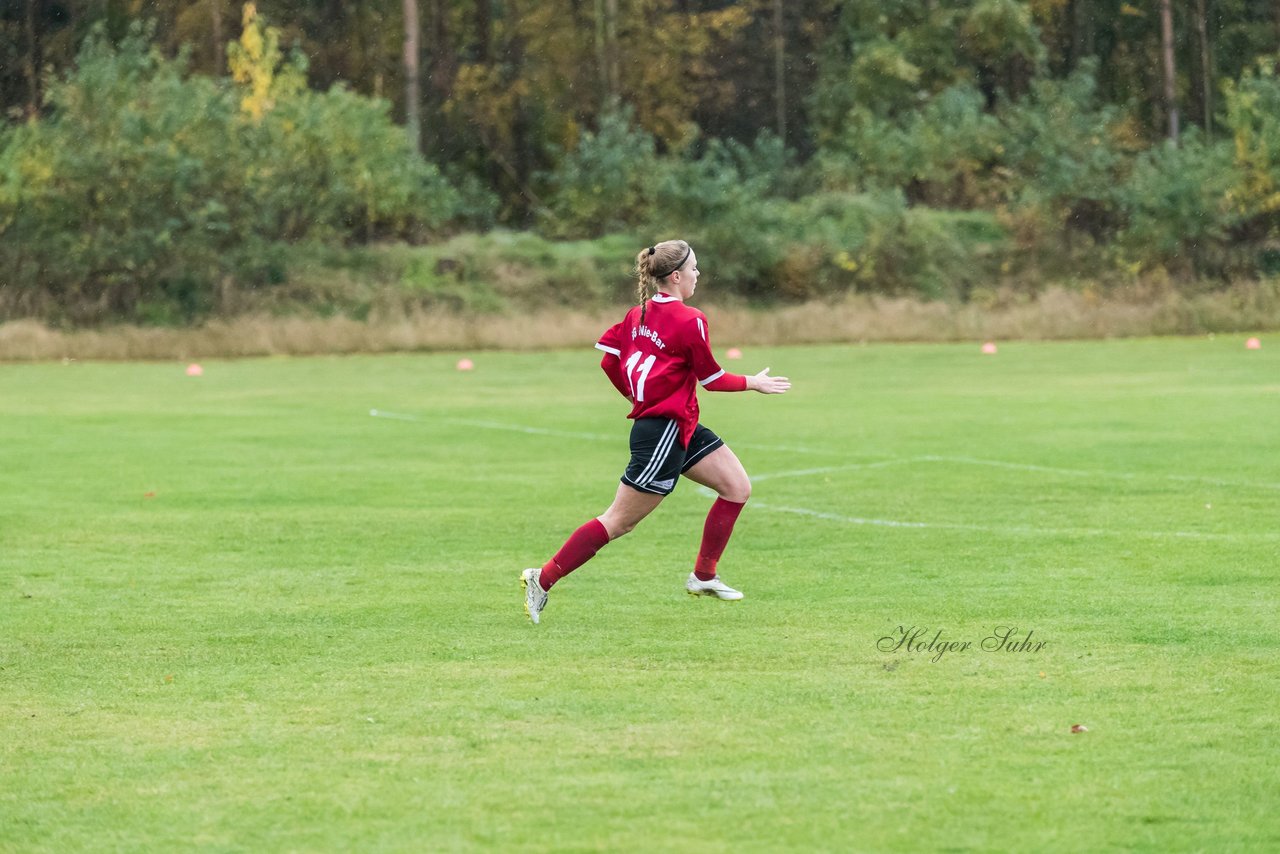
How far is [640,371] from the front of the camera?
9086mm

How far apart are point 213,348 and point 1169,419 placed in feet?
76.3

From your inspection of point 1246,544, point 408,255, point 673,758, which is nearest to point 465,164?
point 408,255

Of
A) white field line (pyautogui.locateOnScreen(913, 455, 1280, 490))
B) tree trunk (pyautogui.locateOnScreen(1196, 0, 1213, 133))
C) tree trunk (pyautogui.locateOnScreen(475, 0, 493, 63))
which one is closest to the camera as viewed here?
white field line (pyautogui.locateOnScreen(913, 455, 1280, 490))

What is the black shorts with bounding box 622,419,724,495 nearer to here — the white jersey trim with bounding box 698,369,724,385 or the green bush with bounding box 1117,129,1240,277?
the white jersey trim with bounding box 698,369,724,385

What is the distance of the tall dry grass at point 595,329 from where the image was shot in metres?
38.9

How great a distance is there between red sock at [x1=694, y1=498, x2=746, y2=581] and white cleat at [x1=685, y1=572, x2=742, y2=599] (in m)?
0.03

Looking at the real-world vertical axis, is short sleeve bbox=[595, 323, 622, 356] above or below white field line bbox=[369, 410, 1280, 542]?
above

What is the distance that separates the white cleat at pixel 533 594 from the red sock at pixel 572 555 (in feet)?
0.14

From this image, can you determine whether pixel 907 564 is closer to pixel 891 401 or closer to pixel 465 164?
pixel 891 401

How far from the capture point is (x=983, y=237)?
161 feet

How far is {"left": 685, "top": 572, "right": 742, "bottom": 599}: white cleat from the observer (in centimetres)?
956

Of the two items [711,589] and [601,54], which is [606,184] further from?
[711,589]

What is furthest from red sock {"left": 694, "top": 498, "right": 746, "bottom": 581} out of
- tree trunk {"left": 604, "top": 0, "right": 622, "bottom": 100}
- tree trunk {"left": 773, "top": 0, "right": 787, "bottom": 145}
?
tree trunk {"left": 773, "top": 0, "right": 787, "bottom": 145}

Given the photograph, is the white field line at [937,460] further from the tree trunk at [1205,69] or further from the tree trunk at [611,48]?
the tree trunk at [1205,69]
